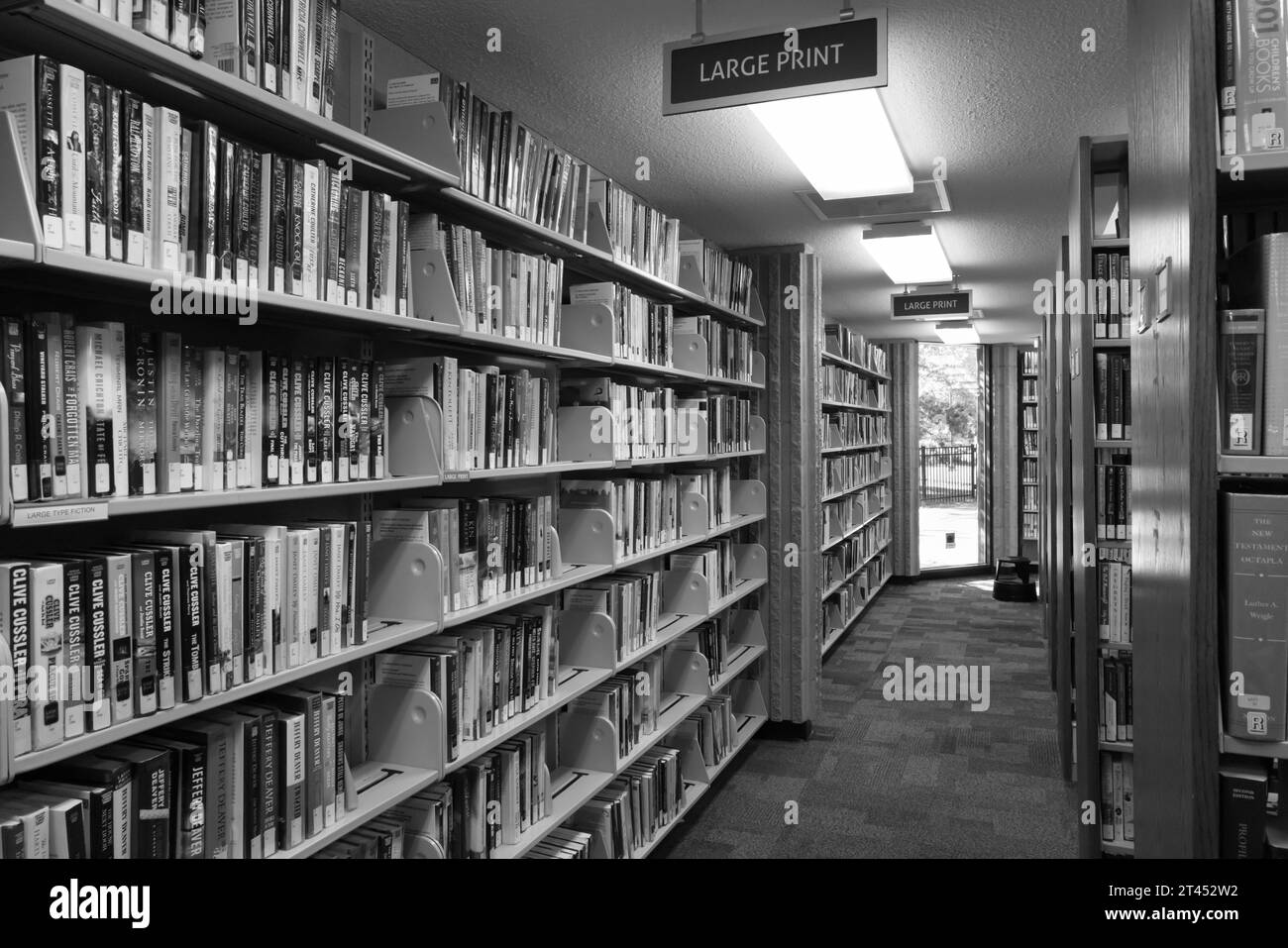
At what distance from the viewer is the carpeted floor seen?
367cm

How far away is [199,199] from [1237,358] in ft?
5.35

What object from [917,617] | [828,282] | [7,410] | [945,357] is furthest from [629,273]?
[945,357]

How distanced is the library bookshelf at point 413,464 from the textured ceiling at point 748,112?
0.41 meters

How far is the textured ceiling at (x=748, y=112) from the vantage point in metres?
2.37

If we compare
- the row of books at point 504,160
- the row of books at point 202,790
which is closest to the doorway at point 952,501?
the row of books at point 504,160

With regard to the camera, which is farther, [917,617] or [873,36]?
[917,617]

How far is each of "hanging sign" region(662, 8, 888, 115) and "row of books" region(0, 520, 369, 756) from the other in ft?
4.62

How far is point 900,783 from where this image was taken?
4.32 meters

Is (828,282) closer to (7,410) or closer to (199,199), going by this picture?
(199,199)

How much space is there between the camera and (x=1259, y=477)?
1.36 metres

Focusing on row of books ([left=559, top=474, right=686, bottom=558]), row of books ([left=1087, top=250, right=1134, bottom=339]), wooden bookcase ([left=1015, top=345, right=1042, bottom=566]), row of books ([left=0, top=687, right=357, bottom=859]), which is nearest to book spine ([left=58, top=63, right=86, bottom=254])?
row of books ([left=0, top=687, right=357, bottom=859])

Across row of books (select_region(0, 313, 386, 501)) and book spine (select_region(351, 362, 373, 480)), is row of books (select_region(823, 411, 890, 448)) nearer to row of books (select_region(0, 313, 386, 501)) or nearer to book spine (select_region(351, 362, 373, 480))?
book spine (select_region(351, 362, 373, 480))

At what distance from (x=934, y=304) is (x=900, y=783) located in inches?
132
